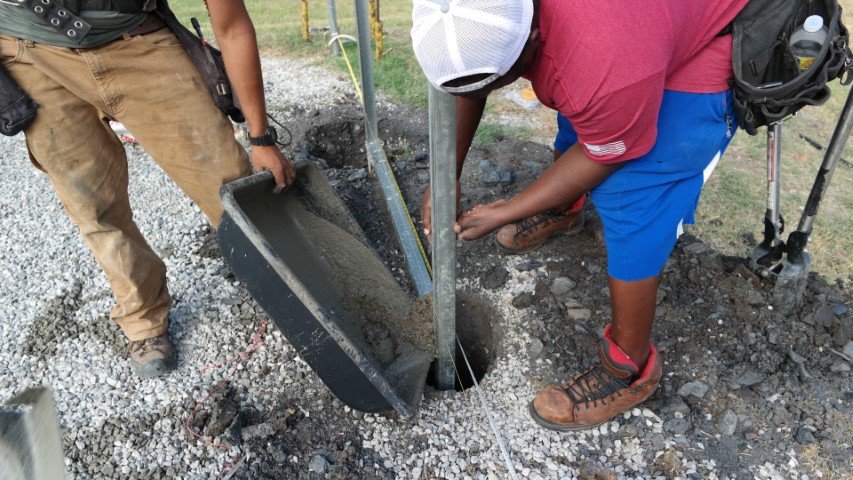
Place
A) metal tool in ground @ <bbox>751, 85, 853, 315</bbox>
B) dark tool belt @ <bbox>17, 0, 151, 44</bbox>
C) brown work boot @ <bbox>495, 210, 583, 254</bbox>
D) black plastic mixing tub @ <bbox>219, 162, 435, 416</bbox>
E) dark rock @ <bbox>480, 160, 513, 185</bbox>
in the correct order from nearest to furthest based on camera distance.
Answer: dark tool belt @ <bbox>17, 0, 151, 44</bbox>
black plastic mixing tub @ <bbox>219, 162, 435, 416</bbox>
metal tool in ground @ <bbox>751, 85, 853, 315</bbox>
brown work boot @ <bbox>495, 210, 583, 254</bbox>
dark rock @ <bbox>480, 160, 513, 185</bbox>

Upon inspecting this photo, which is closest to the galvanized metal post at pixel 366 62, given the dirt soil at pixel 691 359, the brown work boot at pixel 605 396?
the dirt soil at pixel 691 359

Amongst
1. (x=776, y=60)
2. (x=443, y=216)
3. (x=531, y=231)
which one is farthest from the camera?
(x=531, y=231)

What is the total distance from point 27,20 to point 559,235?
266 cm

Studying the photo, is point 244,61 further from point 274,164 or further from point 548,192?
point 548,192

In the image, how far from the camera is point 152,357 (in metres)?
2.66

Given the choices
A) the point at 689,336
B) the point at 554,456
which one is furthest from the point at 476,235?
the point at 689,336

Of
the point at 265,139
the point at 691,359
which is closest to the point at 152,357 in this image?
the point at 265,139

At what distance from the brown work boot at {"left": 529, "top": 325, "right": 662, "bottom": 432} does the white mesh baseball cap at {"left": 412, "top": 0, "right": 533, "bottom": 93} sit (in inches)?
55.2

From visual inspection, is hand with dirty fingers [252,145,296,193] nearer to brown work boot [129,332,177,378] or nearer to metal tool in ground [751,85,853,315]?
brown work boot [129,332,177,378]

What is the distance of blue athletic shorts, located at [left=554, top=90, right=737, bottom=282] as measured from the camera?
183cm

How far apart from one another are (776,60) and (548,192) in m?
0.85

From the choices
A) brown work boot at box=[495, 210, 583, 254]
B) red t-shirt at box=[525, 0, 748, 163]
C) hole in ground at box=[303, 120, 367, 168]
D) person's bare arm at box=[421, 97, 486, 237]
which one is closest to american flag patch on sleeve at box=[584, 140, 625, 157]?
red t-shirt at box=[525, 0, 748, 163]

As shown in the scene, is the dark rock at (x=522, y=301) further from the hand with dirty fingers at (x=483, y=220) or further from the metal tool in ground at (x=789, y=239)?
the metal tool in ground at (x=789, y=239)

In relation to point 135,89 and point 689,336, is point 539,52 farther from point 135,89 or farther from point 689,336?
point 689,336
